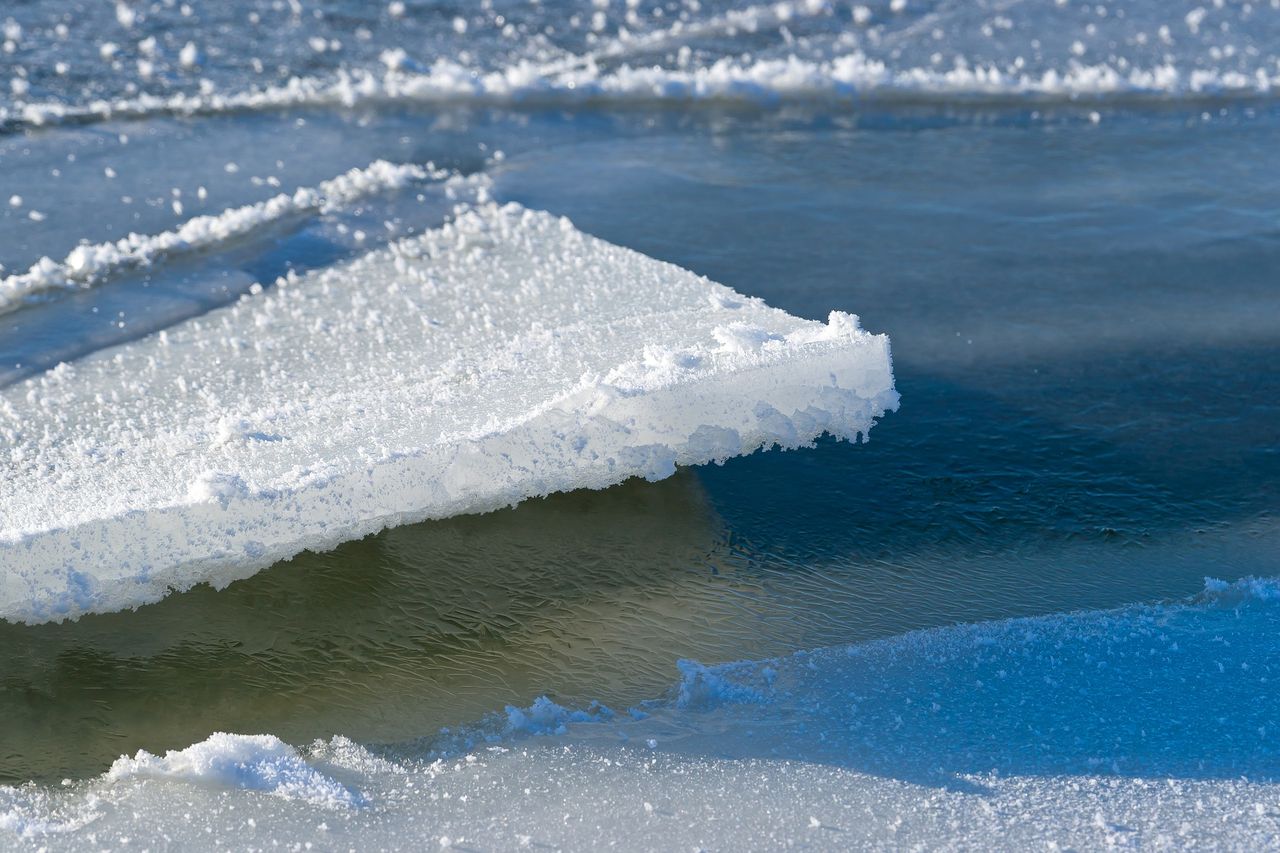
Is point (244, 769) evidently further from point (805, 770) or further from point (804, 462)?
point (804, 462)

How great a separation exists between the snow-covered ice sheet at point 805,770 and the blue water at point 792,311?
3 centimetres

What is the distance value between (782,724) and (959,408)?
4.15 feet

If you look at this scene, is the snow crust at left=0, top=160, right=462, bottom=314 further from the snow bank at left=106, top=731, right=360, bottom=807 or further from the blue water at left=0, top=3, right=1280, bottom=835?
the snow bank at left=106, top=731, right=360, bottom=807

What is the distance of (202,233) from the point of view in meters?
4.10

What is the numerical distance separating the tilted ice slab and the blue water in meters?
0.15

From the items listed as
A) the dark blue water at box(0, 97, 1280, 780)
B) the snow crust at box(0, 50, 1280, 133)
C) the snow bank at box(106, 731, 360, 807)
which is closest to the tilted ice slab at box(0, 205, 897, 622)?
the dark blue water at box(0, 97, 1280, 780)

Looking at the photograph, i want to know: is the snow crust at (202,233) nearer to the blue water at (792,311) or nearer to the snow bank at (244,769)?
the blue water at (792,311)

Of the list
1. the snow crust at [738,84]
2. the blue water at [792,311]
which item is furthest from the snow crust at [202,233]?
the snow crust at [738,84]

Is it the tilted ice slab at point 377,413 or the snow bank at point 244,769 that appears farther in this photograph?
the tilted ice slab at point 377,413

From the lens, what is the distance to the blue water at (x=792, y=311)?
2514mm

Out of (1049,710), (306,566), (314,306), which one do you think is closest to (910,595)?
(1049,710)

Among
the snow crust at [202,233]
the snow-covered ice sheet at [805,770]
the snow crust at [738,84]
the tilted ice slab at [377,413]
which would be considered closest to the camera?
the snow-covered ice sheet at [805,770]

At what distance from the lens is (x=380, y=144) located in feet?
16.3

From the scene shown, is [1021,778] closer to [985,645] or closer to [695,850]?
[985,645]
